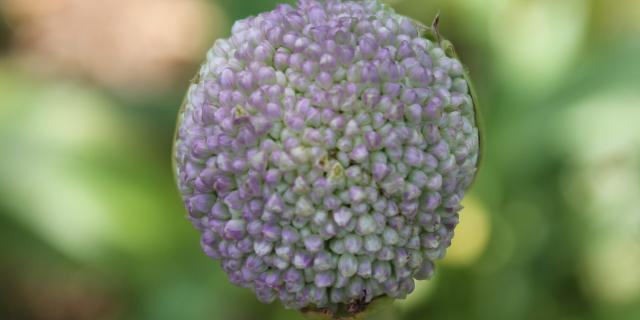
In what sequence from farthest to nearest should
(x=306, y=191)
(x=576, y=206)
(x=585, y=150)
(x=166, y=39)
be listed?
1. (x=166, y=39)
2. (x=576, y=206)
3. (x=585, y=150)
4. (x=306, y=191)

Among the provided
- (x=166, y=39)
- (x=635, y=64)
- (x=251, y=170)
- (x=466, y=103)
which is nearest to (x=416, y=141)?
(x=466, y=103)

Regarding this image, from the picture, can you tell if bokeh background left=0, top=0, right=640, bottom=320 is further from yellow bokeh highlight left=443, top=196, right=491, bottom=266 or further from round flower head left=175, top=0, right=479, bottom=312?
round flower head left=175, top=0, right=479, bottom=312

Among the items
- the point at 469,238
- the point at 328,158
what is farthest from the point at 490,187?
the point at 328,158

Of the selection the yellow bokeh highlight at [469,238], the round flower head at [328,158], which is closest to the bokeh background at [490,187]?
the yellow bokeh highlight at [469,238]

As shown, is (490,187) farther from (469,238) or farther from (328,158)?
(328,158)

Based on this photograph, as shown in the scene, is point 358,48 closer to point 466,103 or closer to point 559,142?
point 466,103

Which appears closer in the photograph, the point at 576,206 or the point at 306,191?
the point at 306,191

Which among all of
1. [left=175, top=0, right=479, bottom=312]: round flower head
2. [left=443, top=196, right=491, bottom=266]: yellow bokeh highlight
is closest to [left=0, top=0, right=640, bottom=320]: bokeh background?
[left=443, top=196, right=491, bottom=266]: yellow bokeh highlight
